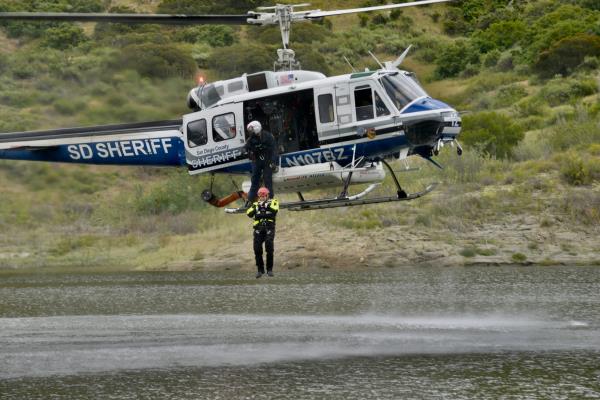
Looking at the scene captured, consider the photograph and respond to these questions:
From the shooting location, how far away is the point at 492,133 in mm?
48875

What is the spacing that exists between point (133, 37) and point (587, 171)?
19523 millimetres

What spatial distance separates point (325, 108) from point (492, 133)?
25422 mm

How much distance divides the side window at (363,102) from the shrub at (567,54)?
116 ft

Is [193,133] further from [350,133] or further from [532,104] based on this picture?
[532,104]

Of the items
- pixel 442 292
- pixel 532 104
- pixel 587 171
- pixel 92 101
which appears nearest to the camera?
pixel 442 292

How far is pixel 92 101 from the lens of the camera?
118 feet

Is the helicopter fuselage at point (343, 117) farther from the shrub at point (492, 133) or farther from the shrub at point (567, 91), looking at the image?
the shrub at point (567, 91)

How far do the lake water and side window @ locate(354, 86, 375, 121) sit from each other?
473 cm

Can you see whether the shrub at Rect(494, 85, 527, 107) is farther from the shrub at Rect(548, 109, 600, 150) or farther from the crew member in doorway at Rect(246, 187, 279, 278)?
the crew member in doorway at Rect(246, 187, 279, 278)

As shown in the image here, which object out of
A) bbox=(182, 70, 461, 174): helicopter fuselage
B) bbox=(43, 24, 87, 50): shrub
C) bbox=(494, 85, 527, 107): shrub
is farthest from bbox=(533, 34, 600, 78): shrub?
bbox=(182, 70, 461, 174): helicopter fuselage

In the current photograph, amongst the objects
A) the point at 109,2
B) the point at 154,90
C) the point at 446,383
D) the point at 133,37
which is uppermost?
the point at 109,2

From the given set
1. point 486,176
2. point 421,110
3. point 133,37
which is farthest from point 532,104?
point 421,110

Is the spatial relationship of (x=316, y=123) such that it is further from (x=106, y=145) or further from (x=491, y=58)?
(x=491, y=58)

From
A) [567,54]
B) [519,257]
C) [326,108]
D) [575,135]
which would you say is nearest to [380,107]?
[326,108]
